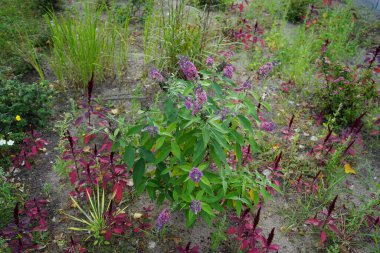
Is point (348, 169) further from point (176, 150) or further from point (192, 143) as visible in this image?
point (176, 150)

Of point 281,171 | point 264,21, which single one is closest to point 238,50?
point 264,21

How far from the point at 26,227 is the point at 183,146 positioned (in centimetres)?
125

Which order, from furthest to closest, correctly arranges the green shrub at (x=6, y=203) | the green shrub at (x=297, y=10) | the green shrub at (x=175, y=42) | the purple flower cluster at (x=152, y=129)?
1. the green shrub at (x=297, y=10)
2. the green shrub at (x=175, y=42)
3. the green shrub at (x=6, y=203)
4. the purple flower cluster at (x=152, y=129)

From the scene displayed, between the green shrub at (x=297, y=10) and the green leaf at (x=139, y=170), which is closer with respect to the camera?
the green leaf at (x=139, y=170)

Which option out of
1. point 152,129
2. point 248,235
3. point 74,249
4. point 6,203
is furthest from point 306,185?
point 6,203

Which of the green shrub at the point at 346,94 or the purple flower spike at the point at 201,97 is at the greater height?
the purple flower spike at the point at 201,97

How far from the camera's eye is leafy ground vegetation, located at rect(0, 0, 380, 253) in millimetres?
2252

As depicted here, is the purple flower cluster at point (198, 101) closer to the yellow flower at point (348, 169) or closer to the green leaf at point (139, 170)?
the green leaf at point (139, 170)

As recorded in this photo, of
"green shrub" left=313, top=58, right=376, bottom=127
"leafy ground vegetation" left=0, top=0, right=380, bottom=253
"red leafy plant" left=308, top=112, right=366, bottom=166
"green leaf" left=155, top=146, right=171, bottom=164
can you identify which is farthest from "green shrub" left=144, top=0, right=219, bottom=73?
"green leaf" left=155, top=146, right=171, bottom=164

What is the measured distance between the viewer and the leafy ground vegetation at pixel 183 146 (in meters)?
2.25

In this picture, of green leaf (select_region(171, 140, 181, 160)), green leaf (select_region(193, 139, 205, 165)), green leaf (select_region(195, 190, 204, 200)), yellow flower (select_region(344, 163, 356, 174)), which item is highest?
green leaf (select_region(193, 139, 205, 165))

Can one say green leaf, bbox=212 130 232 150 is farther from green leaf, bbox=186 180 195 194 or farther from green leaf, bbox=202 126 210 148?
green leaf, bbox=186 180 195 194

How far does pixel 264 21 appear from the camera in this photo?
540 centimetres

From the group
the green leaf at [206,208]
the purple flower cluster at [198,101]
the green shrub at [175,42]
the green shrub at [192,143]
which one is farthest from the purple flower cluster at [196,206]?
the green shrub at [175,42]
